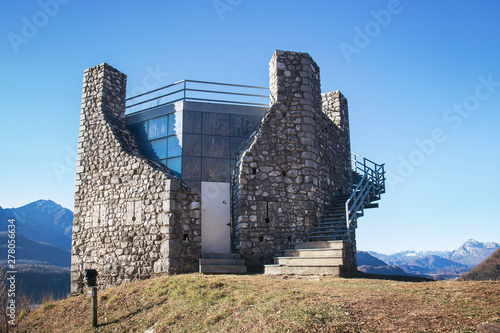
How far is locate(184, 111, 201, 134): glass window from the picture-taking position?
554 inches

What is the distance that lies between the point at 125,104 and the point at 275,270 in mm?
8669

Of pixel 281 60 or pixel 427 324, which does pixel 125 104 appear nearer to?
pixel 281 60

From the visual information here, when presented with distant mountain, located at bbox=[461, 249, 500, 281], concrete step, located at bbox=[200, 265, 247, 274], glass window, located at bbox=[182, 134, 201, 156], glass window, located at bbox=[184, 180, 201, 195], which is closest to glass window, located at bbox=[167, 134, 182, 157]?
glass window, located at bbox=[182, 134, 201, 156]

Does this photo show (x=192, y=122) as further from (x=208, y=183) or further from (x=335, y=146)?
(x=335, y=146)

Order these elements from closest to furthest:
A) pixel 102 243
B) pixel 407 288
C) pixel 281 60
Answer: pixel 407 288 < pixel 102 243 < pixel 281 60

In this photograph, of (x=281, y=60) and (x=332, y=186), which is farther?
(x=332, y=186)

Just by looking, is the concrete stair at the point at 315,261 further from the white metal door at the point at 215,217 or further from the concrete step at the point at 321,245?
the white metal door at the point at 215,217

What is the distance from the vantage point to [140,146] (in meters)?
15.0

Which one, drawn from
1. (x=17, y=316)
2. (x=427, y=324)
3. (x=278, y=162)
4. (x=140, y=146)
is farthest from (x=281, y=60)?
(x=17, y=316)

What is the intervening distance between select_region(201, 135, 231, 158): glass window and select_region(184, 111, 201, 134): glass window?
0.39 metres

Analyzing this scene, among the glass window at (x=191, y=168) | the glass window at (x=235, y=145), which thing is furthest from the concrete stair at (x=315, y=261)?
the glass window at (x=235, y=145)

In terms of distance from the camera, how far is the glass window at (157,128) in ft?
47.6

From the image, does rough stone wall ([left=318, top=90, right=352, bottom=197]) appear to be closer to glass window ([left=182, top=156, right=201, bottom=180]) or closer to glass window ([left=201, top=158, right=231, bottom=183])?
glass window ([left=201, top=158, right=231, bottom=183])

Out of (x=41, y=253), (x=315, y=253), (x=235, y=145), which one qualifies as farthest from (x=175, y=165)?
(x=41, y=253)
